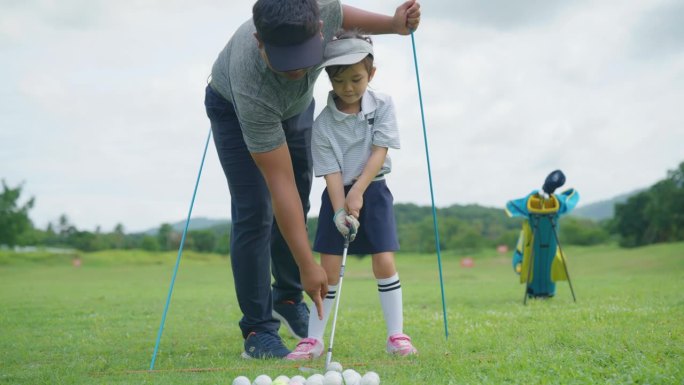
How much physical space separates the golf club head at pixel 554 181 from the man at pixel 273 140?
12.0ft

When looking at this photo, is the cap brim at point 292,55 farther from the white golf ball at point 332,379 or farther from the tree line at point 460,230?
the tree line at point 460,230

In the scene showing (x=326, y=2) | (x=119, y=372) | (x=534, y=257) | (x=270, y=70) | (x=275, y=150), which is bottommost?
(x=119, y=372)

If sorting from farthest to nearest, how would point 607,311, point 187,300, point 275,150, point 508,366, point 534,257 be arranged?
point 187,300 < point 534,257 < point 607,311 < point 275,150 < point 508,366

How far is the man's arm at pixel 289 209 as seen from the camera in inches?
152

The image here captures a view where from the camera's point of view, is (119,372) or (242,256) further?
(242,256)

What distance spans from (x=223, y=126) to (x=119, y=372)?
5.10 ft

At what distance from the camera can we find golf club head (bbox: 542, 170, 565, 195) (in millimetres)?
7809

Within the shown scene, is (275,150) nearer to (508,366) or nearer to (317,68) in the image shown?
(317,68)

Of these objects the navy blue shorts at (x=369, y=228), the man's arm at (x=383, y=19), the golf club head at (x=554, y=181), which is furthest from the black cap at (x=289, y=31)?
the golf club head at (x=554, y=181)

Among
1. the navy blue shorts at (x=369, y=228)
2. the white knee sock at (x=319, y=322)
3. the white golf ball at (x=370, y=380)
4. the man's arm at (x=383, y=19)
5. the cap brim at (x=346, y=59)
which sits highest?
the man's arm at (x=383, y=19)

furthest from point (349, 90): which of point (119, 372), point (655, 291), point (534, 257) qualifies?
point (655, 291)

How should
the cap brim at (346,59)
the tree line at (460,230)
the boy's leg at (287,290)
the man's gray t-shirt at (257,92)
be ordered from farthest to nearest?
the tree line at (460,230) → the boy's leg at (287,290) → the cap brim at (346,59) → the man's gray t-shirt at (257,92)

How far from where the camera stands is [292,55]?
3.51 m

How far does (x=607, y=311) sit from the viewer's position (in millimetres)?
6043
